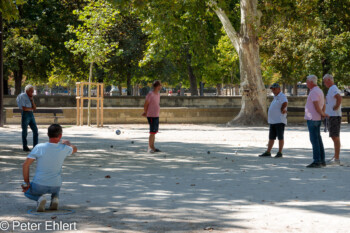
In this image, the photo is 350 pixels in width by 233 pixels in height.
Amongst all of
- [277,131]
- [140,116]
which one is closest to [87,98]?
[140,116]

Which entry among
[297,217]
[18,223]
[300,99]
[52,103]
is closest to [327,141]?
[297,217]

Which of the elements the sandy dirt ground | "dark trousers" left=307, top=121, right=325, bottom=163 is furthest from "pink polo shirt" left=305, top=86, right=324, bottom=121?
the sandy dirt ground

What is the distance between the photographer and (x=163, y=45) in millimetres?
29656

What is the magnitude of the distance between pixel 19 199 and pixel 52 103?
91.6ft

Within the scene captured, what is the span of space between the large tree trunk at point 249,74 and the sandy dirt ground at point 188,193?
13566 mm

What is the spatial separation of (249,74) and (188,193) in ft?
68.2

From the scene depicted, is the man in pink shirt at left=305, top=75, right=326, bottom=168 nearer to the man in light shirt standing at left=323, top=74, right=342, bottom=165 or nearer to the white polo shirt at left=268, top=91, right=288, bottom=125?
the man in light shirt standing at left=323, top=74, right=342, bottom=165

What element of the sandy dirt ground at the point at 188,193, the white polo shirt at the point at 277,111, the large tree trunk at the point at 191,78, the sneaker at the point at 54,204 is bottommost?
the sandy dirt ground at the point at 188,193

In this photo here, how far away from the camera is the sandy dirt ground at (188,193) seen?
6.22 meters

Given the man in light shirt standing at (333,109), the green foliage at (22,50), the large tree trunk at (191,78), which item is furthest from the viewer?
the large tree trunk at (191,78)

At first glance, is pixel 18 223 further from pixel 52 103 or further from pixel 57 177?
pixel 52 103

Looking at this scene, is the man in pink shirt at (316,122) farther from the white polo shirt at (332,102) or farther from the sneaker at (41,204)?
the sneaker at (41,204)

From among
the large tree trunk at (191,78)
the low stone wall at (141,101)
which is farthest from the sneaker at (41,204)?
the large tree trunk at (191,78)

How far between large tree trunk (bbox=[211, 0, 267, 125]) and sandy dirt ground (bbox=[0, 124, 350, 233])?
44.5ft
